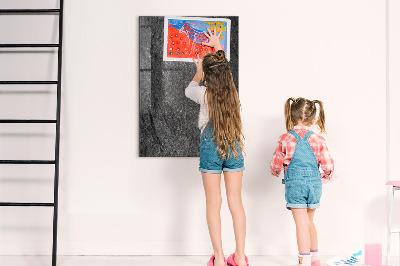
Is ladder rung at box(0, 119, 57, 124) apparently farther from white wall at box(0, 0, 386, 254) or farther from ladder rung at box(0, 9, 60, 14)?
ladder rung at box(0, 9, 60, 14)

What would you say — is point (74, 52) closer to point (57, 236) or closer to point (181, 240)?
point (57, 236)

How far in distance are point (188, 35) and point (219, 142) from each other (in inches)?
36.0

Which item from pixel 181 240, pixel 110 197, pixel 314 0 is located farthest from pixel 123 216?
pixel 314 0

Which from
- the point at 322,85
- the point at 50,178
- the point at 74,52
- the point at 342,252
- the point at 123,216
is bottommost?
the point at 342,252

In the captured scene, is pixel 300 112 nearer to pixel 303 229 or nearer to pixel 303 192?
pixel 303 192

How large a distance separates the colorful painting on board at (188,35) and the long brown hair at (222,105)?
47 cm

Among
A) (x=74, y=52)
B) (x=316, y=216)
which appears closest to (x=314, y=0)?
(x=316, y=216)

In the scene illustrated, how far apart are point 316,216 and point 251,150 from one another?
0.65 meters

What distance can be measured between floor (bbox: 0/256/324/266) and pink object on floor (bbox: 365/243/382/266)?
468mm

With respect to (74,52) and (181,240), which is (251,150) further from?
(74,52)

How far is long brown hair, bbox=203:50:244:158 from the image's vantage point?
9.05 ft

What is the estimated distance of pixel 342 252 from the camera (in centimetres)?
326

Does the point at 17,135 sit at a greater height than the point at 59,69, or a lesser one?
lesser

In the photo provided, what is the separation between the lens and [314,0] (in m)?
3.29
